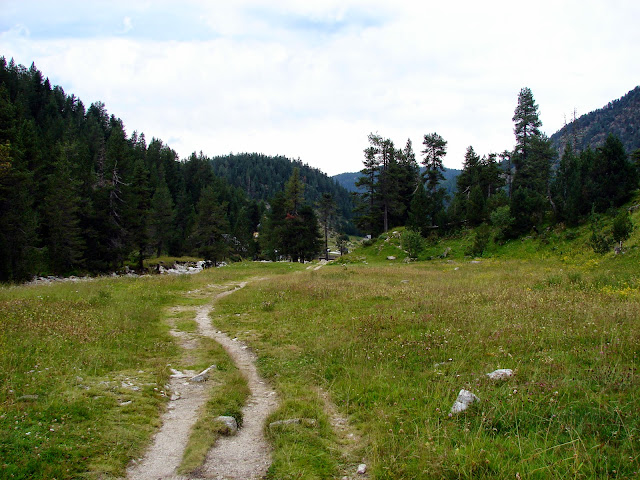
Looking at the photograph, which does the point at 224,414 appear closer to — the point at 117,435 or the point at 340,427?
the point at 117,435

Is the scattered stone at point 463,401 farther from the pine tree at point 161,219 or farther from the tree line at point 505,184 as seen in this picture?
the pine tree at point 161,219

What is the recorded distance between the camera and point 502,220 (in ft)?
130

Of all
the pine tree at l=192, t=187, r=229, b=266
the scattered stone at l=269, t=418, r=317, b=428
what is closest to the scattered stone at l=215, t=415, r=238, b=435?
the scattered stone at l=269, t=418, r=317, b=428

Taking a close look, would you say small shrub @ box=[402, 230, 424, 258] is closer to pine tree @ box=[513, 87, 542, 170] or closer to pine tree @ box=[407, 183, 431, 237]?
pine tree @ box=[407, 183, 431, 237]

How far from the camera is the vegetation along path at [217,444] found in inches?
204

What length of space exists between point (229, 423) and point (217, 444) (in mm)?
554

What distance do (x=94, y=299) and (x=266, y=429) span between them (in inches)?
584

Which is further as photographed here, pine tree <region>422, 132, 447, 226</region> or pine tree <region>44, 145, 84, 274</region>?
pine tree <region>422, 132, 447, 226</region>

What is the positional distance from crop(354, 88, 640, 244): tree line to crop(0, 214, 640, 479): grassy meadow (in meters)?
23.6

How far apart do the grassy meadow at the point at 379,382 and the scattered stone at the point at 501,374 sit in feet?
0.68

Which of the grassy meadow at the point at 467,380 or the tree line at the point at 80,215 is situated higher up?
the tree line at the point at 80,215

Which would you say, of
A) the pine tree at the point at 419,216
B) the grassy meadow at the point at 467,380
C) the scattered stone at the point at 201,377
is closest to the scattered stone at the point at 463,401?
the grassy meadow at the point at 467,380

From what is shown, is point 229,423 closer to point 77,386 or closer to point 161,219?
point 77,386

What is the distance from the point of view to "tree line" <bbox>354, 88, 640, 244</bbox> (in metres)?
34.2
